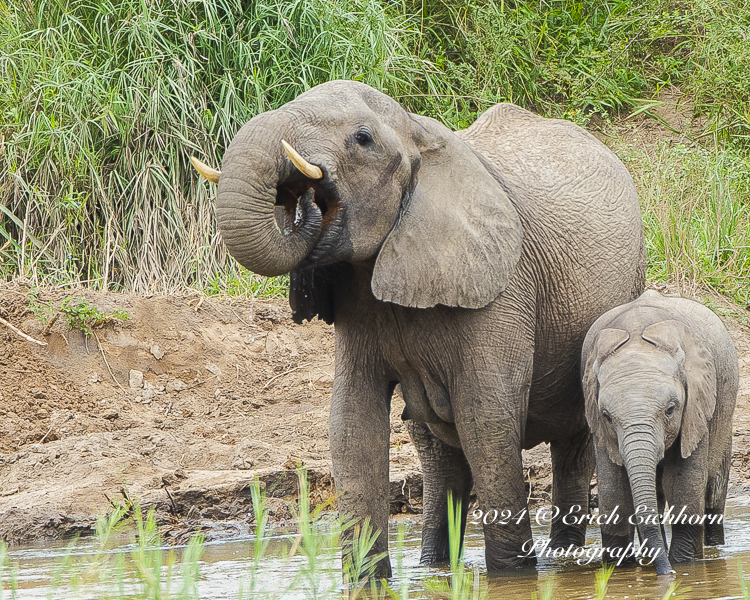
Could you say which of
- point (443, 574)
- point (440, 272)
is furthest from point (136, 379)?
point (440, 272)

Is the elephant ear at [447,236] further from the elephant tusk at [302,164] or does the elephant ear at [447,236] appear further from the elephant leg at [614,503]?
the elephant leg at [614,503]

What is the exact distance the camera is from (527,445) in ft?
20.0

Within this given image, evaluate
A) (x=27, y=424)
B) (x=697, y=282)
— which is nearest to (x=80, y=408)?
(x=27, y=424)

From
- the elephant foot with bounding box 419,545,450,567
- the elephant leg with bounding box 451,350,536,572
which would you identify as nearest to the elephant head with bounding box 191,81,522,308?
the elephant leg with bounding box 451,350,536,572

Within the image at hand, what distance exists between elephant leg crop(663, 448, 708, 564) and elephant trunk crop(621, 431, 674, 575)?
0.34 m

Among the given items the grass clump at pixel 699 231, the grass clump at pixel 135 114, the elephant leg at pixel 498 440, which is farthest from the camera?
the grass clump at pixel 699 231

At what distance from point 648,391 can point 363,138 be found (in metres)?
1.60

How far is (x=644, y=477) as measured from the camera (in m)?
4.84

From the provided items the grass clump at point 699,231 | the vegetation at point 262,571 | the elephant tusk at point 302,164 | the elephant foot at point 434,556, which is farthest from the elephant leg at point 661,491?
the grass clump at point 699,231

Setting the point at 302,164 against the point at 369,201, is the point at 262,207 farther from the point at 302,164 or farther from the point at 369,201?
the point at 369,201

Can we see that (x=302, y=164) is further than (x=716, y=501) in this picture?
No

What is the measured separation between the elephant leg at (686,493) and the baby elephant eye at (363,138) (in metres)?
1.98

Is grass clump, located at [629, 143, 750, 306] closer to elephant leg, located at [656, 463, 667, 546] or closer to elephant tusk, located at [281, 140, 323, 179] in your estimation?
elephant leg, located at [656, 463, 667, 546]

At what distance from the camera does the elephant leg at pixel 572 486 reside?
6.21m
